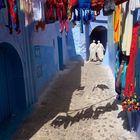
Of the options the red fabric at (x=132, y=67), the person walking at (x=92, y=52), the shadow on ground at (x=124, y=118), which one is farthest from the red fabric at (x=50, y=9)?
the person walking at (x=92, y=52)

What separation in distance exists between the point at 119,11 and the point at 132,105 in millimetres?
1955

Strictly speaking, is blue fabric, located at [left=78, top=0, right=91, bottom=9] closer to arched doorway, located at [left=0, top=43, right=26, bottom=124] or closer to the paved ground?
arched doorway, located at [left=0, top=43, right=26, bottom=124]

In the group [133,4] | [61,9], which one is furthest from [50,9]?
[133,4]

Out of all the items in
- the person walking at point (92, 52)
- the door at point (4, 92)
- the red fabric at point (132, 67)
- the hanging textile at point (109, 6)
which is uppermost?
the hanging textile at point (109, 6)

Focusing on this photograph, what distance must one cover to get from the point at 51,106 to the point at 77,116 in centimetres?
109

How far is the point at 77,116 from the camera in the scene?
5711mm

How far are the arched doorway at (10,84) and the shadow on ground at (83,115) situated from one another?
1.03 metres

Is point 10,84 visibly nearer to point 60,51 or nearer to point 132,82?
point 132,82

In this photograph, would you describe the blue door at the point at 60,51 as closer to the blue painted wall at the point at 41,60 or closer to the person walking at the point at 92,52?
the blue painted wall at the point at 41,60

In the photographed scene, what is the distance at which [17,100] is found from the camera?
589 centimetres

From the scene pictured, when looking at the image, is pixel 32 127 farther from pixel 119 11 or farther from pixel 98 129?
pixel 119 11

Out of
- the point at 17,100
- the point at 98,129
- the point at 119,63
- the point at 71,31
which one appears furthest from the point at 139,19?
the point at 71,31

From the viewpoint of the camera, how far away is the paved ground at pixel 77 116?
475cm

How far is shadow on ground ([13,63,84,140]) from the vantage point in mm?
5039
